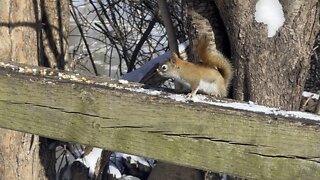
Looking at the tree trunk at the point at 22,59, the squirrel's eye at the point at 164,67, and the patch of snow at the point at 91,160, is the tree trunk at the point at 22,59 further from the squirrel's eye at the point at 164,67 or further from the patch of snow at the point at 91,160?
the squirrel's eye at the point at 164,67

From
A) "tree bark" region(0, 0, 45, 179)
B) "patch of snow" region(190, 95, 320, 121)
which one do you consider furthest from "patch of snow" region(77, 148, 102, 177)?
"patch of snow" region(190, 95, 320, 121)

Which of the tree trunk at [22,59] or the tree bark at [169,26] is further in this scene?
the tree bark at [169,26]

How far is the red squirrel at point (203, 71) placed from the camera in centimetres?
289

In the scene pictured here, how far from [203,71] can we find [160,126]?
0.94 m

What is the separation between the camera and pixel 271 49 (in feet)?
10.8

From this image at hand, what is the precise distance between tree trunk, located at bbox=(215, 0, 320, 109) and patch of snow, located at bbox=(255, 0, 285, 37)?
0.02m

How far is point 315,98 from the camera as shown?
4188mm

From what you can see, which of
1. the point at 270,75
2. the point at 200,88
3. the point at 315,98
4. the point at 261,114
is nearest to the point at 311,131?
the point at 261,114

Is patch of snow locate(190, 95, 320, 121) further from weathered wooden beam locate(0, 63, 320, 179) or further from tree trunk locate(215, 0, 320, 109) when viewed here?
tree trunk locate(215, 0, 320, 109)

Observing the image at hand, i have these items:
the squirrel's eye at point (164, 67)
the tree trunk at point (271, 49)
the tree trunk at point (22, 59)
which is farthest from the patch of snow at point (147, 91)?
the tree trunk at point (22, 59)

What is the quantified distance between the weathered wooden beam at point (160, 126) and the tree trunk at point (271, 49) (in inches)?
46.7

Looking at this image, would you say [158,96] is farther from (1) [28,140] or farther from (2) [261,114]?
(1) [28,140]

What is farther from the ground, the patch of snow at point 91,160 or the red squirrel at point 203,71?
the red squirrel at point 203,71

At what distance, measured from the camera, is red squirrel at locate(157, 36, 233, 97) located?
289 centimetres
